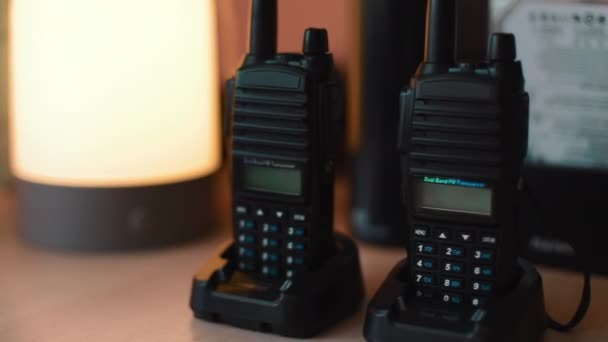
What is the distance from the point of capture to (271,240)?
65 cm

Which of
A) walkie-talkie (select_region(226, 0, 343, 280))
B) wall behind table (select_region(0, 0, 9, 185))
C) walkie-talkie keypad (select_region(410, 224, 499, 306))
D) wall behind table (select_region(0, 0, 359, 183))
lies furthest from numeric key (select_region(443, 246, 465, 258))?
wall behind table (select_region(0, 0, 9, 185))

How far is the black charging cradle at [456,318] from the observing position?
554 millimetres

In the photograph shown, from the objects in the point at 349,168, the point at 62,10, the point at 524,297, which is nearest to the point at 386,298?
the point at 524,297

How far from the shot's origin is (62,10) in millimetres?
760

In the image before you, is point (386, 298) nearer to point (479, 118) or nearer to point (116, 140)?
point (479, 118)

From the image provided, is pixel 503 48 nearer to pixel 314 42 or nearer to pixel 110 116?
pixel 314 42

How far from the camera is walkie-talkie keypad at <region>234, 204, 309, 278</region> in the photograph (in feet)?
2.11

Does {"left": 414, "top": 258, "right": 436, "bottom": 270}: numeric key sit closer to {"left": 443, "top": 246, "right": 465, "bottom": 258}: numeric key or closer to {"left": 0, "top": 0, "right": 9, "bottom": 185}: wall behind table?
{"left": 443, "top": 246, "right": 465, "bottom": 258}: numeric key

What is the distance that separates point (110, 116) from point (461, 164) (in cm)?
35

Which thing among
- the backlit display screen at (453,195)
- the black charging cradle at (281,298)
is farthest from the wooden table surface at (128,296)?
the backlit display screen at (453,195)

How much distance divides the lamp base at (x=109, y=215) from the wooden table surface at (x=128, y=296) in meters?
0.01

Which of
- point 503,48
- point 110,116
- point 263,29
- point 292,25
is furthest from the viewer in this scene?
point 292,25

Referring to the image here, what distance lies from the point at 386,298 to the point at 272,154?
0.13m

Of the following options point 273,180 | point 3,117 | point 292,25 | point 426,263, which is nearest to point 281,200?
point 273,180
